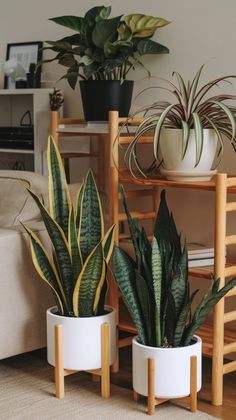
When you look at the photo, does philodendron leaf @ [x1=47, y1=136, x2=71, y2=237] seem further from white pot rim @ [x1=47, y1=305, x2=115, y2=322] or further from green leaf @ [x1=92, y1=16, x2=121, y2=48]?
green leaf @ [x1=92, y1=16, x2=121, y2=48]

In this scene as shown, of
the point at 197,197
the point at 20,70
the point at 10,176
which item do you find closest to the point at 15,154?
the point at 20,70

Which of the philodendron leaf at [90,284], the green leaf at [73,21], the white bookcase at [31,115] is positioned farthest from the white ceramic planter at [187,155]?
the white bookcase at [31,115]

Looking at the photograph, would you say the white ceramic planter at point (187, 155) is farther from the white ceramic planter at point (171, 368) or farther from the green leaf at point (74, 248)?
the white ceramic planter at point (171, 368)

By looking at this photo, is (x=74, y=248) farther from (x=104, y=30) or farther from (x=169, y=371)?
(x=104, y=30)

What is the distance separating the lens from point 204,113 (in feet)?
8.97

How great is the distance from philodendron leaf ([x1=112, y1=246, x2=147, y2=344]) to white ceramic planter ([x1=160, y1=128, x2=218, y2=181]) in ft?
1.23

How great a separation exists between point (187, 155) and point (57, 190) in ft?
1.73

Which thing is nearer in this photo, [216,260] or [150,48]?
[216,260]

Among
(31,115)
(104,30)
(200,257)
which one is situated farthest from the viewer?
(31,115)

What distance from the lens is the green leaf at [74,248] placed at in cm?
277

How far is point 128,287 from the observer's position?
267 centimetres

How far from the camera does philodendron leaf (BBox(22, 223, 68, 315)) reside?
2836 millimetres

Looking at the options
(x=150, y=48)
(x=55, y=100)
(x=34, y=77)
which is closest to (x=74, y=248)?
(x=150, y=48)

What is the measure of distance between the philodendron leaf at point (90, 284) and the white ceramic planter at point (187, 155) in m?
0.40
